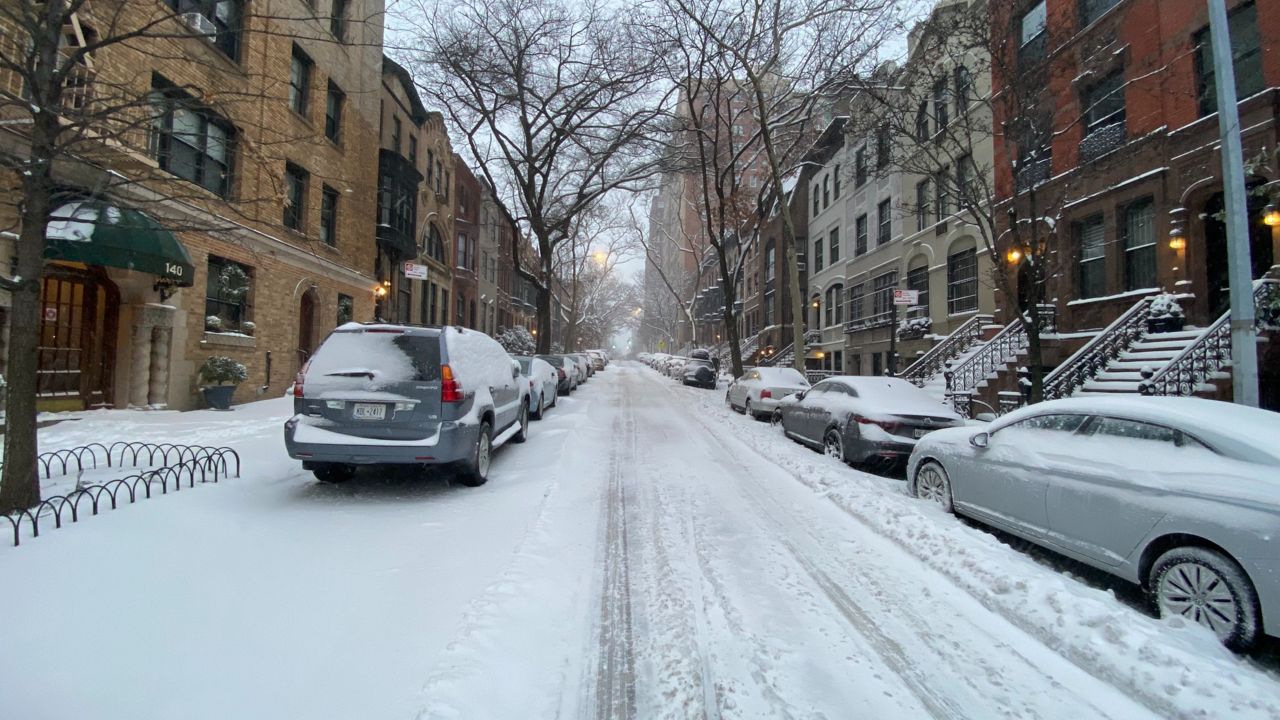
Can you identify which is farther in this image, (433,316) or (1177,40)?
(433,316)

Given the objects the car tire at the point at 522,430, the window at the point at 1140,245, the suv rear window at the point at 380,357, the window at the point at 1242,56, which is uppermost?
the window at the point at 1242,56

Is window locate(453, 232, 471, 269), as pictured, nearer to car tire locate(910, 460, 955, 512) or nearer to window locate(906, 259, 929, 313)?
window locate(906, 259, 929, 313)

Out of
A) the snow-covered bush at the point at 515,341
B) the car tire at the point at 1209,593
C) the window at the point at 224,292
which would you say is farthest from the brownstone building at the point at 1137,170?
the snow-covered bush at the point at 515,341

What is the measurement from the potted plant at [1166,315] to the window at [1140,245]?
130 cm

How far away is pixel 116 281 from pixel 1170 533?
1469cm

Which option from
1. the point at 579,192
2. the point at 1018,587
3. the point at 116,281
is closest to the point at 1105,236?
the point at 1018,587

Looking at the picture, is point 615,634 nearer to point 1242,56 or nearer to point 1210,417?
point 1210,417

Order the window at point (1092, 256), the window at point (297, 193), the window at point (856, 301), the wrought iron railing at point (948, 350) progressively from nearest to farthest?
the window at point (1092, 256), the window at point (297, 193), the wrought iron railing at point (948, 350), the window at point (856, 301)

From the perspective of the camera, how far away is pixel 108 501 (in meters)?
5.00

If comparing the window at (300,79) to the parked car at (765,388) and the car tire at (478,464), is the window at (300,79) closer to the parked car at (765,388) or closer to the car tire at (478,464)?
the car tire at (478,464)

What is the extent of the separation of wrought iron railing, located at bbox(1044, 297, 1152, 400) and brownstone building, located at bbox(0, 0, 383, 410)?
1397 cm

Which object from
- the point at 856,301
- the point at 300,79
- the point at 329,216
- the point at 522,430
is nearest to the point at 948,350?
the point at 856,301

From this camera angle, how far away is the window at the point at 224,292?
12.3 meters

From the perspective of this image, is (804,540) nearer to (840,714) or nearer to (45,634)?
(840,714)
